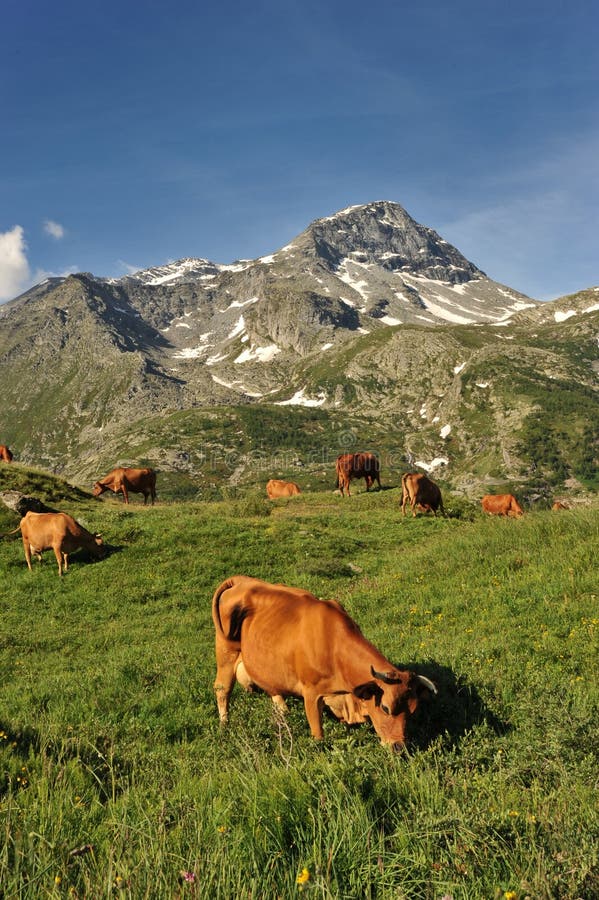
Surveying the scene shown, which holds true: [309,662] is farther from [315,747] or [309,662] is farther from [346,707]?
[315,747]

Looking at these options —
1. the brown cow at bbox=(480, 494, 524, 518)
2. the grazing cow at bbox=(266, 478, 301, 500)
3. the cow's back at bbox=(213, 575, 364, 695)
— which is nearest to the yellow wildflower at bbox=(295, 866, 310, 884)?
the cow's back at bbox=(213, 575, 364, 695)

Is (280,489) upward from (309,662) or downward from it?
upward

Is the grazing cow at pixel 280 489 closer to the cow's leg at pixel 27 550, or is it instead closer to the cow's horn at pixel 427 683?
the cow's leg at pixel 27 550

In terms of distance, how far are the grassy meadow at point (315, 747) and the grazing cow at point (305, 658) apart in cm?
44

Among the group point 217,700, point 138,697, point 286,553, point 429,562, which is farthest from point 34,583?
point 429,562

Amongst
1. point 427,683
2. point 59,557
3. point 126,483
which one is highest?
point 126,483

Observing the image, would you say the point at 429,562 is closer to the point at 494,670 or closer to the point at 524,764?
the point at 494,670

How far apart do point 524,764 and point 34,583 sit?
17670mm

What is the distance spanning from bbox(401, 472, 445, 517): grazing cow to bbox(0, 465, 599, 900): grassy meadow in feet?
32.9

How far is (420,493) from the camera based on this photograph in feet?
94.1

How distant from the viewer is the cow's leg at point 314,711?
6.92 m

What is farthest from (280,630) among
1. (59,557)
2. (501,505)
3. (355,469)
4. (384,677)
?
(355,469)

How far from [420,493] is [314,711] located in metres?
22.6

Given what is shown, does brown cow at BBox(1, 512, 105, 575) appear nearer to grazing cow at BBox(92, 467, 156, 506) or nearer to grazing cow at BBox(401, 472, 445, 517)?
grazing cow at BBox(401, 472, 445, 517)
